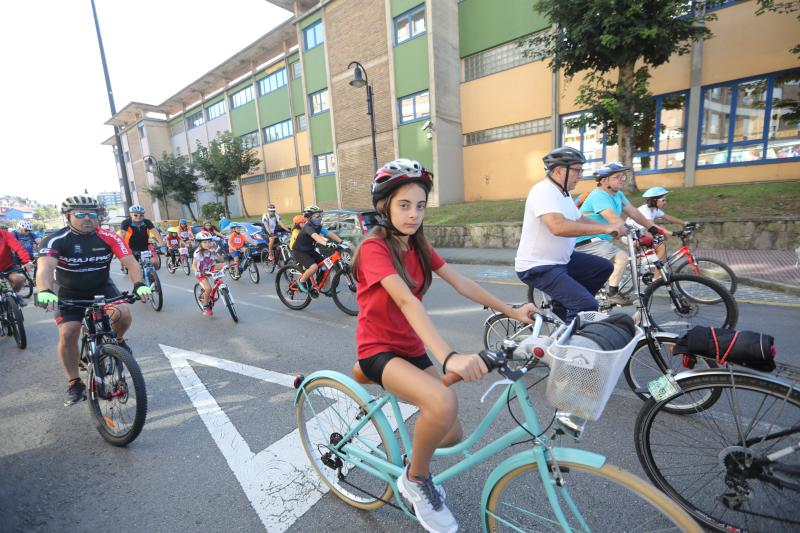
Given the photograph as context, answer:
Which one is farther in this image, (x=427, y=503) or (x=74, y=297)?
(x=74, y=297)

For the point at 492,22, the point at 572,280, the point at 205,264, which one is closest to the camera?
the point at 572,280

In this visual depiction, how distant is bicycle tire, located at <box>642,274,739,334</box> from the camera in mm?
4082

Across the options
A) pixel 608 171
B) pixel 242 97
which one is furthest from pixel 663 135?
pixel 242 97

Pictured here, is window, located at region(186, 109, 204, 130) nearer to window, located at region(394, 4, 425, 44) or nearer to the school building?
the school building

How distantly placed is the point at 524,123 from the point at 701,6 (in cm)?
821

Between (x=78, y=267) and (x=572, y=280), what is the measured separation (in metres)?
4.80

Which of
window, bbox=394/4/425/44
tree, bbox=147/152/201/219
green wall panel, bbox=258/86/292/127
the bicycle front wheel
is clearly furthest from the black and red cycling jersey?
tree, bbox=147/152/201/219

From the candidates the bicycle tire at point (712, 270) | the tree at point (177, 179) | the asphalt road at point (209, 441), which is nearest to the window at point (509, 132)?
the bicycle tire at point (712, 270)

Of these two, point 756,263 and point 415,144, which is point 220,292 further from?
point 415,144

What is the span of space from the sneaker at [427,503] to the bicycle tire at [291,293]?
5712mm

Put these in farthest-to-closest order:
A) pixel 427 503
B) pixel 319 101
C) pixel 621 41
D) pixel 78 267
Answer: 1. pixel 319 101
2. pixel 621 41
3. pixel 78 267
4. pixel 427 503

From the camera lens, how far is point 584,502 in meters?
2.03

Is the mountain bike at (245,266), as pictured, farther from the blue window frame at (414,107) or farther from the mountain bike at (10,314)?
the blue window frame at (414,107)

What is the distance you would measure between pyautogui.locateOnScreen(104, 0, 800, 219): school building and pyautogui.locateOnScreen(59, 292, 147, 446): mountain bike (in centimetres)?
1471
